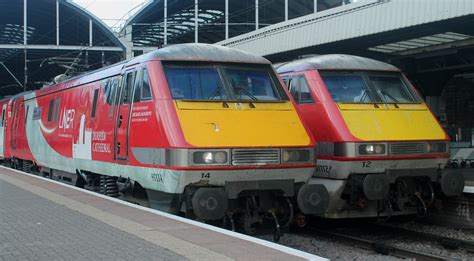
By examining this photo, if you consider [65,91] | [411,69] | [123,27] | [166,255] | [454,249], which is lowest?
[454,249]

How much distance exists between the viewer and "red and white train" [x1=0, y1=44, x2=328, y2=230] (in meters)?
7.36

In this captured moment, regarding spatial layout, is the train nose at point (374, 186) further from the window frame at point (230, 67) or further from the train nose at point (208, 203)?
the train nose at point (208, 203)

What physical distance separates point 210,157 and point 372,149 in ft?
10.2

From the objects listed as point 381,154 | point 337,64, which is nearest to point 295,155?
point 381,154

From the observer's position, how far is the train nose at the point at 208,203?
7176 mm

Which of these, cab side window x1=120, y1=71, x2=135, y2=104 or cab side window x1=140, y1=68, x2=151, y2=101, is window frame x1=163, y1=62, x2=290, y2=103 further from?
cab side window x1=120, y1=71, x2=135, y2=104

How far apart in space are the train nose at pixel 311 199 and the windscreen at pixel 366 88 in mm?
2335

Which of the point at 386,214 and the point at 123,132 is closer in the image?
the point at 123,132

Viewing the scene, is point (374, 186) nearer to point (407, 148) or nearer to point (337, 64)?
point (407, 148)

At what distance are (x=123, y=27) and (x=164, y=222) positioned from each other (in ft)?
122

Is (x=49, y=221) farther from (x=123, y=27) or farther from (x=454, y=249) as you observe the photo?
(x=123, y=27)

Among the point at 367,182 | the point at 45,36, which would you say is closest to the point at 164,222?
the point at 367,182

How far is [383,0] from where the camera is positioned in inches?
599

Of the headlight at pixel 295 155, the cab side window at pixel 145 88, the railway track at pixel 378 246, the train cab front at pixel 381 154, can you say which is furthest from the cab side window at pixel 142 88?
the railway track at pixel 378 246
